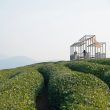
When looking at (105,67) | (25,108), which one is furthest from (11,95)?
(105,67)

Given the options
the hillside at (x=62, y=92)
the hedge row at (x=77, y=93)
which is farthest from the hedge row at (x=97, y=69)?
the hedge row at (x=77, y=93)

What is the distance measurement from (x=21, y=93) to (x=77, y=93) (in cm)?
284

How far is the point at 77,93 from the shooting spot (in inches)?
726

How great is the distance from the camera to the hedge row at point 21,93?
54.4 ft

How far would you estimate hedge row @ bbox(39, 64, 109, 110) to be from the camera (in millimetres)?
16719

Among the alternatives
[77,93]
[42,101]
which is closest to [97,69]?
[42,101]

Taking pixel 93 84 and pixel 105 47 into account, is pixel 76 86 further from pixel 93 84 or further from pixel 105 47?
pixel 105 47

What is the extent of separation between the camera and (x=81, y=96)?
1781 cm

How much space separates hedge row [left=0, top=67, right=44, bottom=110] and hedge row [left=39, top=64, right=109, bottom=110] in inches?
46.1

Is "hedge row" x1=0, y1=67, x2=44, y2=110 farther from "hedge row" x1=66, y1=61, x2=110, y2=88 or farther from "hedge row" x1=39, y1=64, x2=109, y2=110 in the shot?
"hedge row" x1=66, y1=61, x2=110, y2=88

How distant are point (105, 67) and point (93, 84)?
493 cm

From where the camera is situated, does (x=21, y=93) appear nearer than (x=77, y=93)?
No

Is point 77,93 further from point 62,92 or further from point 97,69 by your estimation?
point 97,69

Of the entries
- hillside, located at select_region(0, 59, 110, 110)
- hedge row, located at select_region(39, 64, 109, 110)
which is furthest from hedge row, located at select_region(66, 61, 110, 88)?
hedge row, located at select_region(39, 64, 109, 110)
